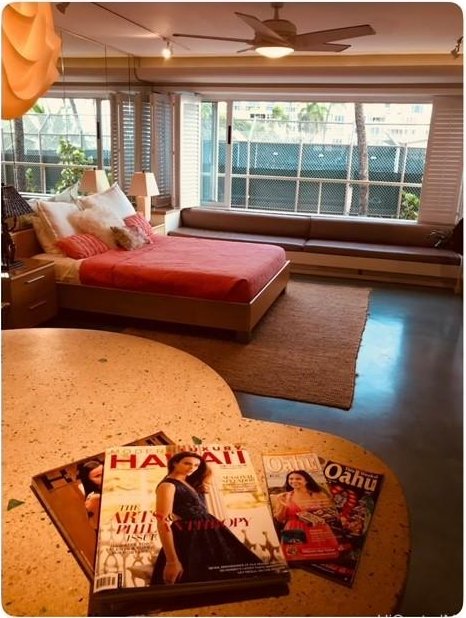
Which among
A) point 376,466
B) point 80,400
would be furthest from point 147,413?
point 376,466

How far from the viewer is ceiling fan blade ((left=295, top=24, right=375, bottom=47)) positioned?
10.5ft

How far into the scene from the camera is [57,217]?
4512 mm

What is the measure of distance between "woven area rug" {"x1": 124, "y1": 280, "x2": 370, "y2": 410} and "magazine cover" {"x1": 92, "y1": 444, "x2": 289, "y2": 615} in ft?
7.20

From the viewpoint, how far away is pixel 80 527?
A: 889mm

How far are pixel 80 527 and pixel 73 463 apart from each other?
0.20 m

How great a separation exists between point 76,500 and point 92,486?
43 mm

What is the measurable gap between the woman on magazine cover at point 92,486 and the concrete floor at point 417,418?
1038 mm

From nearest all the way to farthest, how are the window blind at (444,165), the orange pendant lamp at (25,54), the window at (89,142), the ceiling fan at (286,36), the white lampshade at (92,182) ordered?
the orange pendant lamp at (25,54)
the ceiling fan at (286,36)
the white lampshade at (92,182)
the window blind at (444,165)
the window at (89,142)

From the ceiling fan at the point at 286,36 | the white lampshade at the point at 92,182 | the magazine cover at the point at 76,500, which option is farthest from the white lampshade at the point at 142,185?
the magazine cover at the point at 76,500

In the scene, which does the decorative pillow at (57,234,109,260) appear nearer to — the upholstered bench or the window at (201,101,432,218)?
the upholstered bench

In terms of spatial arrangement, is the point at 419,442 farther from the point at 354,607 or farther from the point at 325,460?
the point at 354,607

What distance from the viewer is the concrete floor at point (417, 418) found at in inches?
74.8

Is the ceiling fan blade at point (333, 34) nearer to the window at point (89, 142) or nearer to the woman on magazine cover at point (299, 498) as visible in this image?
the woman on magazine cover at point (299, 498)

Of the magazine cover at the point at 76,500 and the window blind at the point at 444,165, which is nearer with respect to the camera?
the magazine cover at the point at 76,500
